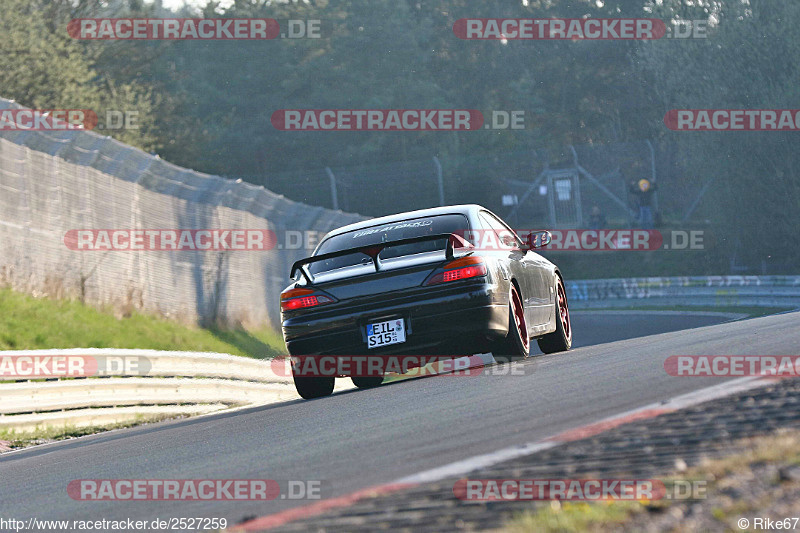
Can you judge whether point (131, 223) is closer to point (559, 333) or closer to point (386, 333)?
point (559, 333)

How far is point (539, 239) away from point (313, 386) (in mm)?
2560

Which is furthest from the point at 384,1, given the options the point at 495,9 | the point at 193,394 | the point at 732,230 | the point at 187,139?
the point at 193,394

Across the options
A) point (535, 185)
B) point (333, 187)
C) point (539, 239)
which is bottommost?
point (539, 239)

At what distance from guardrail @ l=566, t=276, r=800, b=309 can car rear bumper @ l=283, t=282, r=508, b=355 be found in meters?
22.0

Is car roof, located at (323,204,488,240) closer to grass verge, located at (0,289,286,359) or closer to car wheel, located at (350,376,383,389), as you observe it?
car wheel, located at (350,376,383,389)

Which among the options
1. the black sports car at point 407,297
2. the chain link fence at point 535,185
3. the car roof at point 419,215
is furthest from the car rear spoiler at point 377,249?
the chain link fence at point 535,185

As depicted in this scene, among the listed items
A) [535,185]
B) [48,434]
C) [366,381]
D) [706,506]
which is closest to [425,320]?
[366,381]

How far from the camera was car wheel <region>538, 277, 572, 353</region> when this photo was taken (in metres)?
12.2

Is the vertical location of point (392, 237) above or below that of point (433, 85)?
below

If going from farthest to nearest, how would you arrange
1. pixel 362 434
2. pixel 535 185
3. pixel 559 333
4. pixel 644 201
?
pixel 535 185 → pixel 644 201 → pixel 559 333 → pixel 362 434

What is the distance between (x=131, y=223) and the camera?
64.5ft

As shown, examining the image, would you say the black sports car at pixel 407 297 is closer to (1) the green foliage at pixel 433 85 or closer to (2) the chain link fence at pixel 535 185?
(1) the green foliage at pixel 433 85

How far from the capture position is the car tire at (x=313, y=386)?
33.5 feet

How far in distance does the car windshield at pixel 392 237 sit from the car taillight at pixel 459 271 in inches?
15.2
